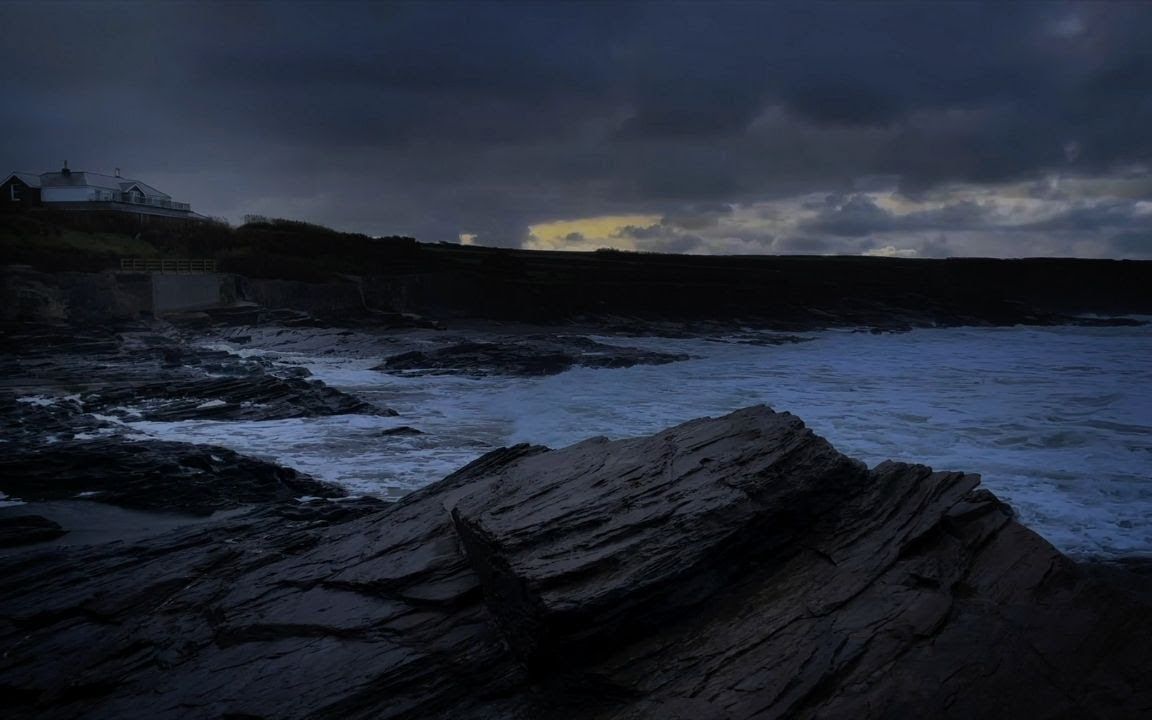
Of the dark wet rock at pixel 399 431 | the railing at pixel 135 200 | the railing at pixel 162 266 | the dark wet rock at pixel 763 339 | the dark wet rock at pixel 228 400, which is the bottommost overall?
the dark wet rock at pixel 399 431

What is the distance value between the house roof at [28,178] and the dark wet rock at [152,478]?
2070 inches

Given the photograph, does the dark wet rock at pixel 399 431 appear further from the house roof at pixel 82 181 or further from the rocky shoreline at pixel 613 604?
the house roof at pixel 82 181

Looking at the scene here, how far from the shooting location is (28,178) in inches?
2005

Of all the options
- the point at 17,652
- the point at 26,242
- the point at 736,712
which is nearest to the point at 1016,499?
the point at 736,712

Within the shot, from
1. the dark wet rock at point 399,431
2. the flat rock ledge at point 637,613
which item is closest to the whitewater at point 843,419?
the dark wet rock at point 399,431

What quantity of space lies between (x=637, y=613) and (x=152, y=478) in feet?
23.4

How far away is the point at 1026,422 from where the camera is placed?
14008 millimetres

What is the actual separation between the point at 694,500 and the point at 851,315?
151ft

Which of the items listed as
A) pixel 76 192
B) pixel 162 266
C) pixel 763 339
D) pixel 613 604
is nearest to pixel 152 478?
pixel 613 604

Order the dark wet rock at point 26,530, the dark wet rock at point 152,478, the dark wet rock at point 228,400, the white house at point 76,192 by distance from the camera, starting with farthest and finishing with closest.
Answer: the white house at point 76,192, the dark wet rock at point 228,400, the dark wet rock at point 152,478, the dark wet rock at point 26,530

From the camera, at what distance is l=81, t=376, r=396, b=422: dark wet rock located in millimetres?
13555

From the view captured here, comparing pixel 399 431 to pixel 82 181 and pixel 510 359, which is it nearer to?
pixel 510 359

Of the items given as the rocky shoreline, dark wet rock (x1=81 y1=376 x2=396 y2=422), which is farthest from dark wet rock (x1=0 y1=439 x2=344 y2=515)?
dark wet rock (x1=81 y1=376 x2=396 y2=422)

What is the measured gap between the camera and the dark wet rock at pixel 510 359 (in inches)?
839
